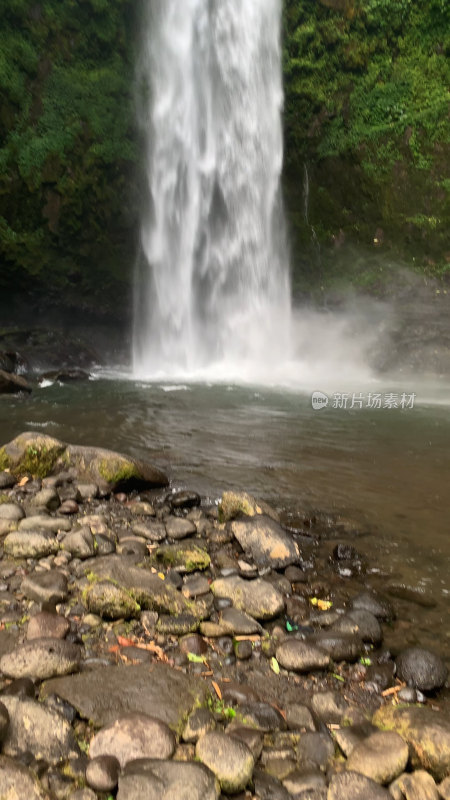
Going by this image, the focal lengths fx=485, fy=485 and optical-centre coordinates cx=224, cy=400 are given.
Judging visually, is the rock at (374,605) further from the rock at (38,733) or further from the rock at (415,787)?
the rock at (38,733)

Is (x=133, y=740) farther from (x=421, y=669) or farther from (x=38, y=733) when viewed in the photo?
(x=421, y=669)

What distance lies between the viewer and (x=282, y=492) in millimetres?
5465

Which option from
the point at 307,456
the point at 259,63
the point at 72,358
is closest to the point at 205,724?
the point at 307,456

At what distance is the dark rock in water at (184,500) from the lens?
4.81m

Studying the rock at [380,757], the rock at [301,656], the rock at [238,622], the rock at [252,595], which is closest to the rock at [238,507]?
the rock at [252,595]

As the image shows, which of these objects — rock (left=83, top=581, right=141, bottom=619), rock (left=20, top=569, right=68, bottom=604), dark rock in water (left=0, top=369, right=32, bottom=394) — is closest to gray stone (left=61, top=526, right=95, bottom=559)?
rock (left=20, top=569, right=68, bottom=604)

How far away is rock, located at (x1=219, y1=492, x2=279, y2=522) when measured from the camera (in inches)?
173

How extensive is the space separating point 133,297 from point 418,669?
18.9 metres

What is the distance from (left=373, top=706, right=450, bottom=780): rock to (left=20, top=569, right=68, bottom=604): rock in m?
1.88

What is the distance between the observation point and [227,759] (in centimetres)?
191

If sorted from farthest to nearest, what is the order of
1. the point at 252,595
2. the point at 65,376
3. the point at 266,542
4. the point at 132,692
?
the point at 65,376
the point at 266,542
the point at 252,595
the point at 132,692

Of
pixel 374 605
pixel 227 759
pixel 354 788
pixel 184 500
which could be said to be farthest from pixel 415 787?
pixel 184 500

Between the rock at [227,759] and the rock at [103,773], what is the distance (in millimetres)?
344

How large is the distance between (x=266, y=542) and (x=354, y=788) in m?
2.01
